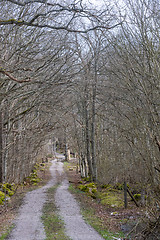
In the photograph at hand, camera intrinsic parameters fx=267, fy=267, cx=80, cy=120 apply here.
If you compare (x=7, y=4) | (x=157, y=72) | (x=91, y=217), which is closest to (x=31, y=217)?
(x=91, y=217)

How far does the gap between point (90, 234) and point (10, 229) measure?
263 cm

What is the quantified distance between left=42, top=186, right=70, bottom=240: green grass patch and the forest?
2965 mm

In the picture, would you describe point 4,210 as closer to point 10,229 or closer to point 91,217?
point 10,229

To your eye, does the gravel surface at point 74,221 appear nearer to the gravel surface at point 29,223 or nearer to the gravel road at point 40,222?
the gravel road at point 40,222

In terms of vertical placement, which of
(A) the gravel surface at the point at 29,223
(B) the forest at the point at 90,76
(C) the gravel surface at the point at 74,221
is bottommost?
(C) the gravel surface at the point at 74,221

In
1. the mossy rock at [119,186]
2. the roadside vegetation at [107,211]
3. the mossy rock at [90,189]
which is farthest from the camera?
the mossy rock at [119,186]

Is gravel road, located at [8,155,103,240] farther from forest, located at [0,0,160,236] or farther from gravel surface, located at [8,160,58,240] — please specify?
forest, located at [0,0,160,236]

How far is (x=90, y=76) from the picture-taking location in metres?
16.6

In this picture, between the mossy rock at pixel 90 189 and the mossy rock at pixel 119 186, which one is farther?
the mossy rock at pixel 119 186

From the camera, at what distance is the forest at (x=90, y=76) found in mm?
6867

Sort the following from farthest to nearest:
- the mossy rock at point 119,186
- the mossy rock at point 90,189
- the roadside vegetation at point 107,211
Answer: the mossy rock at point 119,186 < the mossy rock at point 90,189 < the roadside vegetation at point 107,211

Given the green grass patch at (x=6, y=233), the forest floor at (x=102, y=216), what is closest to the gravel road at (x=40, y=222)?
the green grass patch at (x=6, y=233)

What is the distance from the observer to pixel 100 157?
1789cm

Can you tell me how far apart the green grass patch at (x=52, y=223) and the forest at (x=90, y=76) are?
9.73 feet
